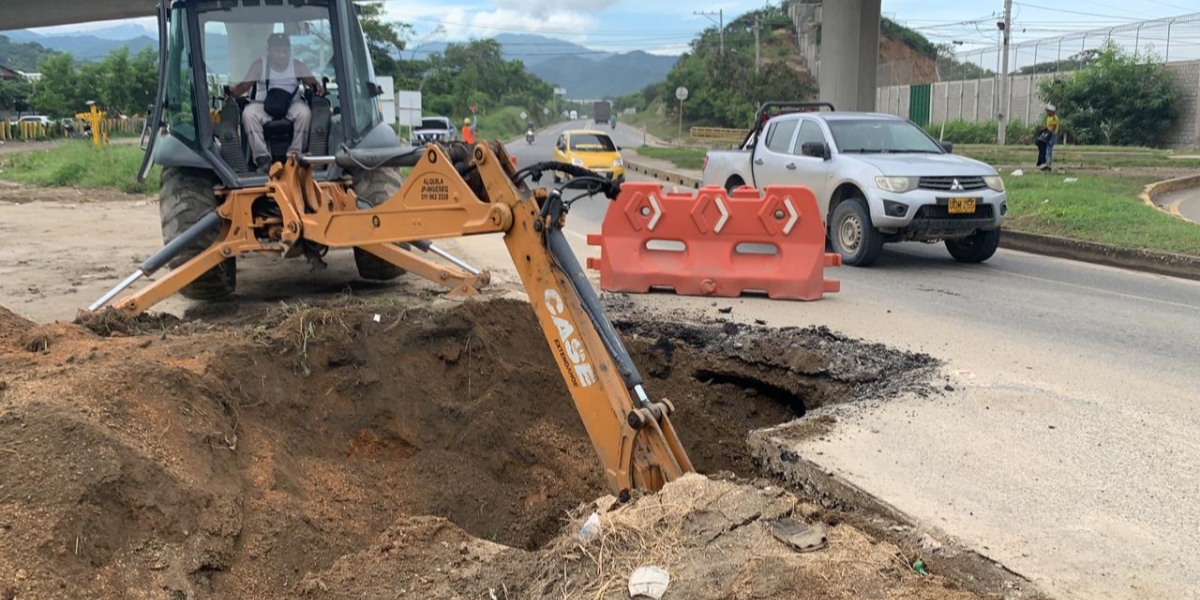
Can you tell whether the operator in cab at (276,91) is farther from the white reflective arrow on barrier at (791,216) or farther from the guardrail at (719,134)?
the guardrail at (719,134)

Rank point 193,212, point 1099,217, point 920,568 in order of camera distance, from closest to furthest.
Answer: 1. point 920,568
2. point 193,212
3. point 1099,217

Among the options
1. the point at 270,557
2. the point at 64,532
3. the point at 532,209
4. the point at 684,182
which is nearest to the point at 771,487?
the point at 532,209

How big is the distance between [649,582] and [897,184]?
28.9 ft

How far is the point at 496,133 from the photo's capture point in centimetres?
8406

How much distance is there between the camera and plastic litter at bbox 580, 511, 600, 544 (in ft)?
11.7

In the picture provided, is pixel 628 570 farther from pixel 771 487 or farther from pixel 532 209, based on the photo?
pixel 532 209

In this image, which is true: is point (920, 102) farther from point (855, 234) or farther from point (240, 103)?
point (240, 103)

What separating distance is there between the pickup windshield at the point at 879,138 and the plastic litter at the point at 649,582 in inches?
383

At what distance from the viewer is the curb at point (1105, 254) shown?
11461mm

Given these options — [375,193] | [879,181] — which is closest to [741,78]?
[879,181]

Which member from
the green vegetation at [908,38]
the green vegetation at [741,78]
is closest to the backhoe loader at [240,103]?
the green vegetation at [741,78]

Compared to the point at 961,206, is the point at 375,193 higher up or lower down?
higher up

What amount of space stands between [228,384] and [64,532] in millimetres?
1694

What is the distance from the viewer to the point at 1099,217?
1410 centimetres
